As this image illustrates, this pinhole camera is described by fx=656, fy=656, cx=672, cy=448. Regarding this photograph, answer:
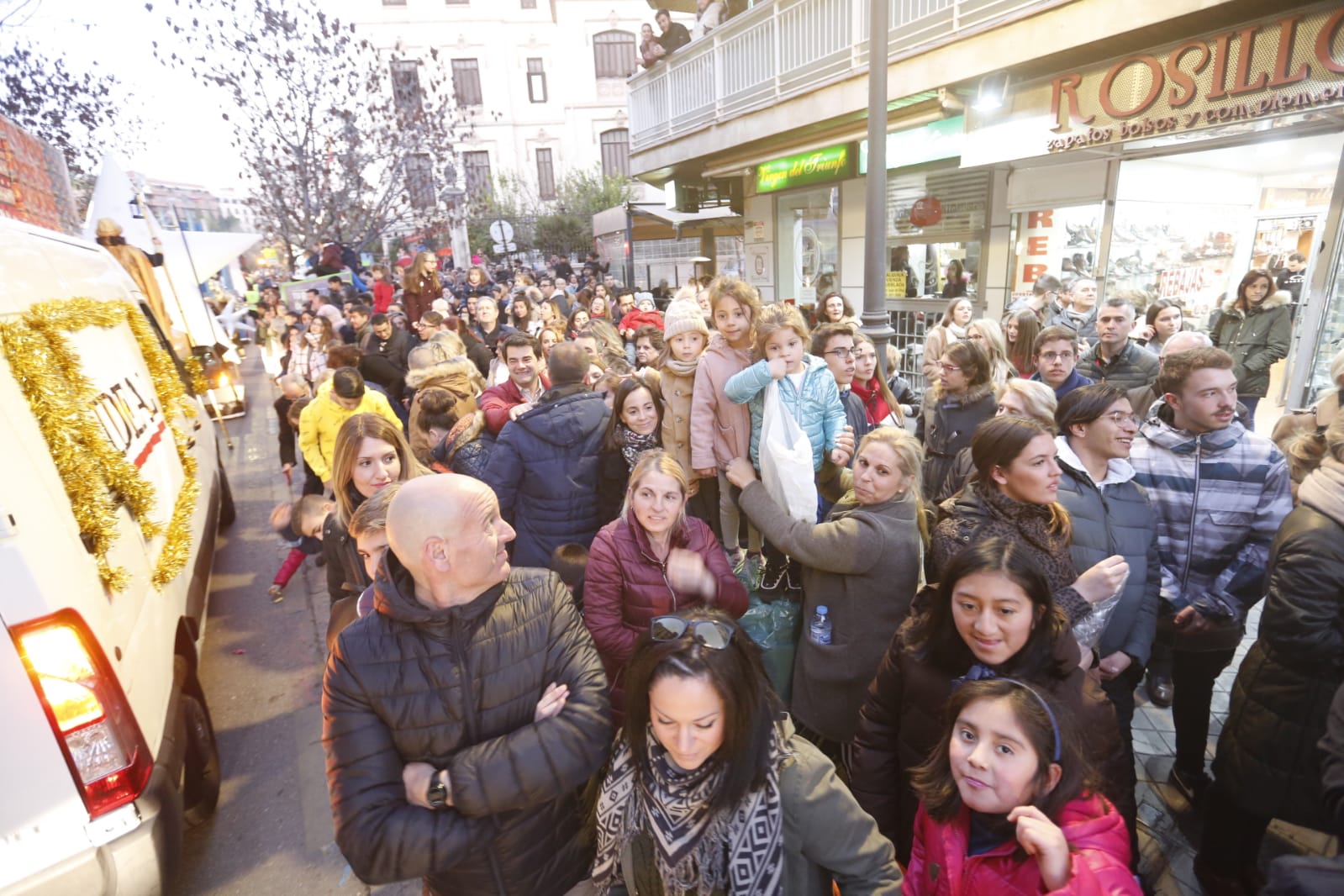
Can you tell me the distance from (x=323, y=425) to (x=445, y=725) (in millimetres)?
3809

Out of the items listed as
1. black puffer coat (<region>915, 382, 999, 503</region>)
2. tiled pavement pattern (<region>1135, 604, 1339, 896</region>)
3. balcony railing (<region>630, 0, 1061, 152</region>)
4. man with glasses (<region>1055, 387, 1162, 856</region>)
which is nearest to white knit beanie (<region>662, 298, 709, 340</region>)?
black puffer coat (<region>915, 382, 999, 503</region>)

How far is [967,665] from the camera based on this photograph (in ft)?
6.31

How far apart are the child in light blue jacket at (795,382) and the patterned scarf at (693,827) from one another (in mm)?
1474

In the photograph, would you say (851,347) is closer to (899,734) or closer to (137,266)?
(899,734)

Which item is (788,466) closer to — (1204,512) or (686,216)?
(1204,512)

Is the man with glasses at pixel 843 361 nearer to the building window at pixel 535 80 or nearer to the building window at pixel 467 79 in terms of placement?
the building window at pixel 467 79

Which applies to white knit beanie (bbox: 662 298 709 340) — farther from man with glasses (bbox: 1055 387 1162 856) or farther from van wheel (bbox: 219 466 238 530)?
van wheel (bbox: 219 466 238 530)

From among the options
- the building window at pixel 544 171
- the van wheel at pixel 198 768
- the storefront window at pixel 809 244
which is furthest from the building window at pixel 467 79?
the van wheel at pixel 198 768

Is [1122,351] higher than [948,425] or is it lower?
higher

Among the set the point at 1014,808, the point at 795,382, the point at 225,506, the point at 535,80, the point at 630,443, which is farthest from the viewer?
the point at 535,80

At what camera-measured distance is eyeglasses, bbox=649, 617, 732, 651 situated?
1621 mm

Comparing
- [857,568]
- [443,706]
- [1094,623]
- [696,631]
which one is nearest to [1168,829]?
[1094,623]

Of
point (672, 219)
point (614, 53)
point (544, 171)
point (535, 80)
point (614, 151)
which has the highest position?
point (614, 53)

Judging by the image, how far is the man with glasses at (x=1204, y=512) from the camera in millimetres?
2629
